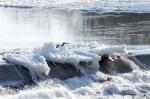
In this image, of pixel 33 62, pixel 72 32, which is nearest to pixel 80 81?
pixel 33 62

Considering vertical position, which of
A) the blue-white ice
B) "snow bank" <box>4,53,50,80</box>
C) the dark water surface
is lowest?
the blue-white ice

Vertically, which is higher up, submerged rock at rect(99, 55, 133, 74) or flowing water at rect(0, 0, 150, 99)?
submerged rock at rect(99, 55, 133, 74)

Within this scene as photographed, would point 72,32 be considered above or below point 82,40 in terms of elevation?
below

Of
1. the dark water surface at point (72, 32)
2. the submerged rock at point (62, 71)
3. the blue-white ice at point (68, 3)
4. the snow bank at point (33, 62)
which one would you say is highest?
the snow bank at point (33, 62)

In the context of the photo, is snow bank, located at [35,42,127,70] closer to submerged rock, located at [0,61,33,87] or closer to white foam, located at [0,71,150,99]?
white foam, located at [0,71,150,99]

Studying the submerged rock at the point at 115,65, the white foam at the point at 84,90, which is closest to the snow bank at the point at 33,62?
the white foam at the point at 84,90

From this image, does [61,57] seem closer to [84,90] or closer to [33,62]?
[33,62]

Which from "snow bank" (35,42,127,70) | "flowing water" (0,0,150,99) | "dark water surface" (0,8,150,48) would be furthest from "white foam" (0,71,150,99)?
"dark water surface" (0,8,150,48)

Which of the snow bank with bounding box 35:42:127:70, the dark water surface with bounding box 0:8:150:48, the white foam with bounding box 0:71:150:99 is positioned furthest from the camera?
the dark water surface with bounding box 0:8:150:48

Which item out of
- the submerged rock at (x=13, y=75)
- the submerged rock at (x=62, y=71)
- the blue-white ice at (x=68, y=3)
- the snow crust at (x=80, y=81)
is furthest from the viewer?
the blue-white ice at (x=68, y=3)

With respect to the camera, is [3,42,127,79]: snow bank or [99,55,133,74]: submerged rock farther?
[99,55,133,74]: submerged rock

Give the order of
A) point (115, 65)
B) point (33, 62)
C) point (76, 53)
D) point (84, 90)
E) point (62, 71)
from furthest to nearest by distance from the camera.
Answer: point (115, 65) < point (76, 53) < point (62, 71) < point (33, 62) < point (84, 90)

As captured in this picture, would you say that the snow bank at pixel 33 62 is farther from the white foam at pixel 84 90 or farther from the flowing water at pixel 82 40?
the white foam at pixel 84 90

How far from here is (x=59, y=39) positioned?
19953 mm
